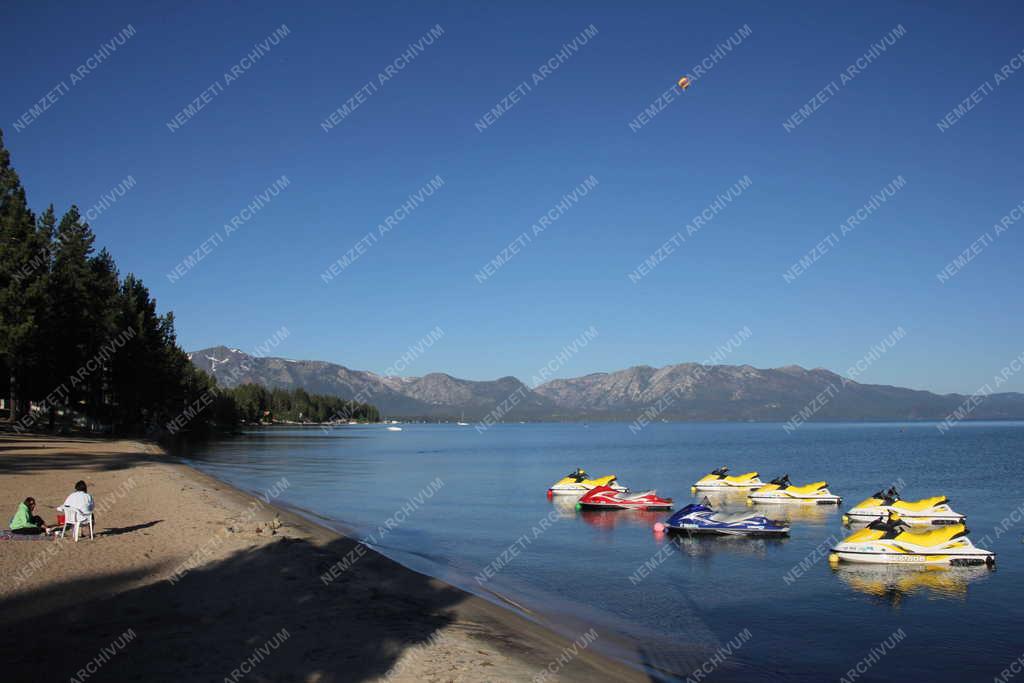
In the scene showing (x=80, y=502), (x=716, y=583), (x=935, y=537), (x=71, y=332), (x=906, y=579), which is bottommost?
(x=906, y=579)

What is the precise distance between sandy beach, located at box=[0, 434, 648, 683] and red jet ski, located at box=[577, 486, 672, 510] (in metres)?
19.5

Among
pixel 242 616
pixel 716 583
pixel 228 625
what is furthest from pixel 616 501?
pixel 228 625

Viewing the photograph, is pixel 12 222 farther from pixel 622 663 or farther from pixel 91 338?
pixel 622 663

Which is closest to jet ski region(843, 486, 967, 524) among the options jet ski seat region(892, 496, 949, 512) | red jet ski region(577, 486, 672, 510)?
jet ski seat region(892, 496, 949, 512)

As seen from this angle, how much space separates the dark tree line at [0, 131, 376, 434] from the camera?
4697 cm

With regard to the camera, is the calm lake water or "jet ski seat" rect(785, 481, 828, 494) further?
"jet ski seat" rect(785, 481, 828, 494)

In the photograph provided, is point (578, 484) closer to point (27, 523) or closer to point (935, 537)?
point (935, 537)

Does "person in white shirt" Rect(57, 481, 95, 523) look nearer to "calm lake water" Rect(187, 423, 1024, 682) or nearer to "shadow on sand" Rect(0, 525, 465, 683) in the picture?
"shadow on sand" Rect(0, 525, 465, 683)

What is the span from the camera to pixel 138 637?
11.4 meters

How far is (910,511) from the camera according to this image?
3459 cm

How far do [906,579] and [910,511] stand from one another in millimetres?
14029

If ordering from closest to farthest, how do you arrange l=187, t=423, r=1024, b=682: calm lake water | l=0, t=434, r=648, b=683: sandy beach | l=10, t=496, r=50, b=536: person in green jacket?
l=0, t=434, r=648, b=683: sandy beach < l=187, t=423, r=1024, b=682: calm lake water < l=10, t=496, r=50, b=536: person in green jacket

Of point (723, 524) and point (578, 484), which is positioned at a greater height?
point (723, 524)

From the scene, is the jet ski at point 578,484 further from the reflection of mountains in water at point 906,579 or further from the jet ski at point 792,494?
the reflection of mountains in water at point 906,579
